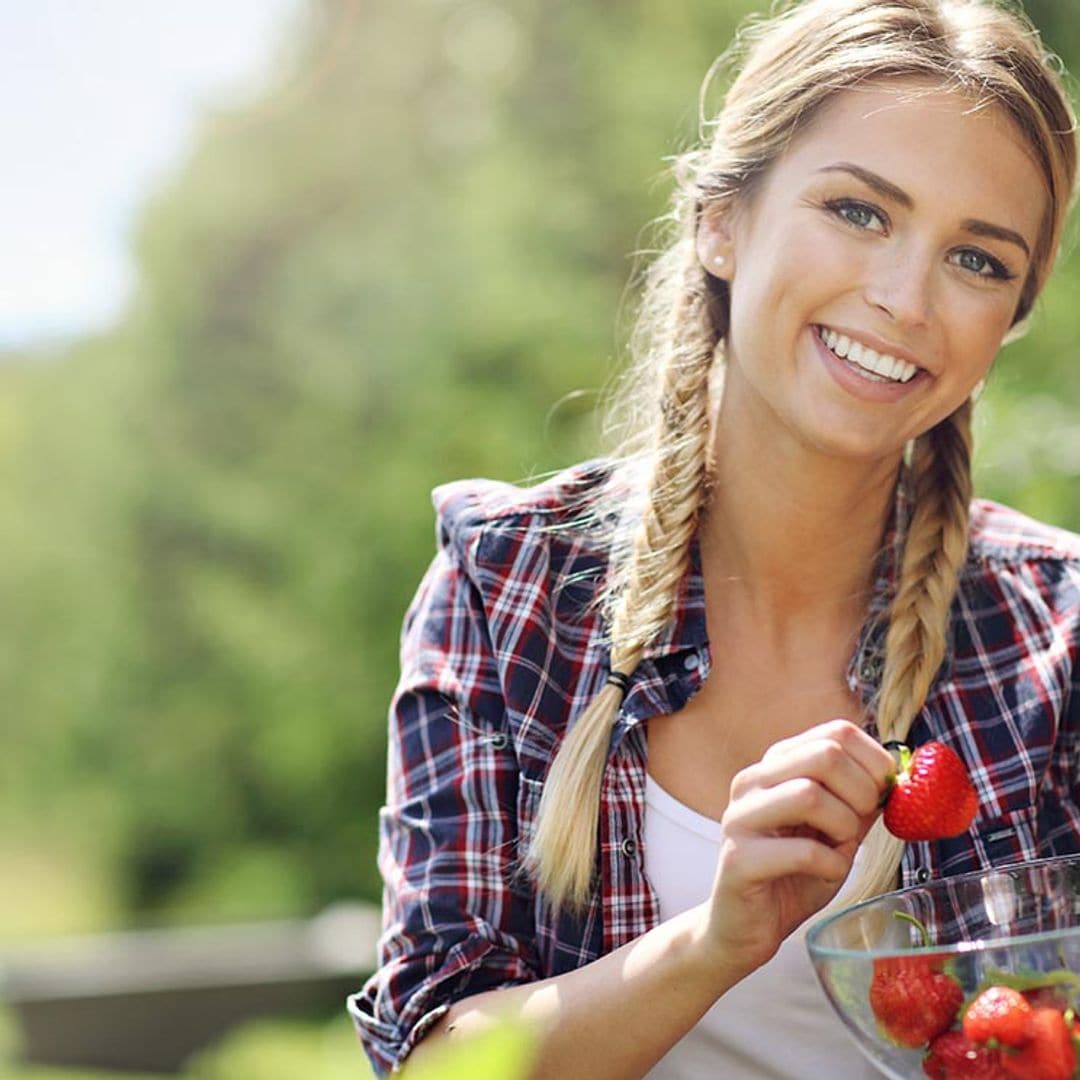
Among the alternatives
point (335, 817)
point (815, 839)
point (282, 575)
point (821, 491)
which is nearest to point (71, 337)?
point (282, 575)

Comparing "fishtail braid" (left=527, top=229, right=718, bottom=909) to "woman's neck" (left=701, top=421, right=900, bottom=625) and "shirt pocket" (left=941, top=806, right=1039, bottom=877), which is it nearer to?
"woman's neck" (left=701, top=421, right=900, bottom=625)

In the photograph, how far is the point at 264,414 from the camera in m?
7.66

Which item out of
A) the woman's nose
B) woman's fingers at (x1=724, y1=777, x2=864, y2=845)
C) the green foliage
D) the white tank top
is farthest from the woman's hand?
the green foliage

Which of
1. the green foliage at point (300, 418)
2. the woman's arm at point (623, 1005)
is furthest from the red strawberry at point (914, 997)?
the green foliage at point (300, 418)

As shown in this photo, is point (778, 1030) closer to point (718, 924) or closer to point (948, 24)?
point (718, 924)

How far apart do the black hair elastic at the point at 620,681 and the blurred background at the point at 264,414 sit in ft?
11.0

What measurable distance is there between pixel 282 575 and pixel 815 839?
589 cm

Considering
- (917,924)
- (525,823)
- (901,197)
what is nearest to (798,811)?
(917,924)

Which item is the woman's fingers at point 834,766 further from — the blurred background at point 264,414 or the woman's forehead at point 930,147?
the blurred background at point 264,414

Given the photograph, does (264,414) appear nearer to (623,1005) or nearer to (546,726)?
(546,726)

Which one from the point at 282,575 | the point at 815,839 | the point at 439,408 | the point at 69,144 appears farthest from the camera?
the point at 69,144

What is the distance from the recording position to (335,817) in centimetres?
711

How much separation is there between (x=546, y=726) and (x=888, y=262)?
66cm

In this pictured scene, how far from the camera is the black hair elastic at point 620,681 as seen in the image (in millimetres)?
1882
